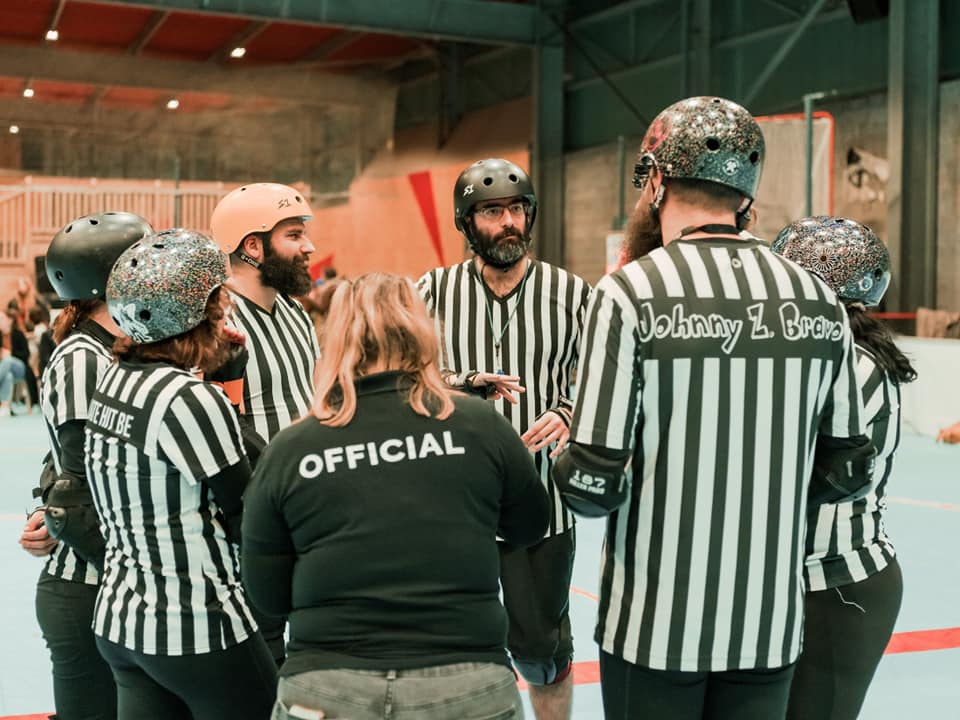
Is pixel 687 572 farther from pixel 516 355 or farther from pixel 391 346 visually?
pixel 516 355

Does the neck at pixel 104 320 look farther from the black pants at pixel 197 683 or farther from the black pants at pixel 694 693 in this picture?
the black pants at pixel 694 693

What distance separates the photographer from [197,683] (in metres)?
2.23

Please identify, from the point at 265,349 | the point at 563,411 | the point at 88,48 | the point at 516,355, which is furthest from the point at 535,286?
the point at 88,48

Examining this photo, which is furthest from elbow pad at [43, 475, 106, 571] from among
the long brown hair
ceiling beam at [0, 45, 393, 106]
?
ceiling beam at [0, 45, 393, 106]

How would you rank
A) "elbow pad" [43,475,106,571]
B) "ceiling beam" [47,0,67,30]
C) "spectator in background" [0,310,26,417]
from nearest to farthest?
"elbow pad" [43,475,106,571] < "spectator in background" [0,310,26,417] < "ceiling beam" [47,0,67,30]

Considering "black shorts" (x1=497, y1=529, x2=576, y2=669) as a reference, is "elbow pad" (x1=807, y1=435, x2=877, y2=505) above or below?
above

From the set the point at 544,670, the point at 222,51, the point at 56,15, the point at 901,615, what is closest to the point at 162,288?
the point at 544,670

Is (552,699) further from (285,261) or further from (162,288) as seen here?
(162,288)

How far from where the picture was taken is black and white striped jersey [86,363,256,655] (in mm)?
2162

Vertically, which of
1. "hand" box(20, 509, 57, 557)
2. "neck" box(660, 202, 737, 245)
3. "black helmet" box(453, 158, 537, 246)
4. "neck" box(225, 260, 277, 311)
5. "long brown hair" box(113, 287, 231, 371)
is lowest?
"hand" box(20, 509, 57, 557)

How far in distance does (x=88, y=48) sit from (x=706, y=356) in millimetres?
20579

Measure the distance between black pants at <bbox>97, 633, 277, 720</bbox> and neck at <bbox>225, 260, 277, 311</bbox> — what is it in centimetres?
142

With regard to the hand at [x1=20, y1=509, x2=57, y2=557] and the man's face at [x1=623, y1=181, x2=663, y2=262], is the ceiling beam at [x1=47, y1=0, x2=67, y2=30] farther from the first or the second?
the man's face at [x1=623, y1=181, x2=663, y2=262]

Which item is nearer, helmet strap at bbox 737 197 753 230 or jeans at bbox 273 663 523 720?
jeans at bbox 273 663 523 720
